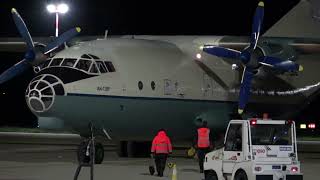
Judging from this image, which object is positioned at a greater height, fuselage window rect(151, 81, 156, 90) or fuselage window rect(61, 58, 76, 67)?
fuselage window rect(61, 58, 76, 67)

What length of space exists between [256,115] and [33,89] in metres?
9.82

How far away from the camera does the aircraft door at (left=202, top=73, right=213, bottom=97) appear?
26.0 m

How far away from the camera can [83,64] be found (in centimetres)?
2297

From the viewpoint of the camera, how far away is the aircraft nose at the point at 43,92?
21.3 m

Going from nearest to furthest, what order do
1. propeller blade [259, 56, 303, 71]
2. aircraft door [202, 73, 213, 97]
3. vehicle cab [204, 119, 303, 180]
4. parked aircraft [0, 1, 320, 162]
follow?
1. vehicle cab [204, 119, 303, 180]
2. parked aircraft [0, 1, 320, 162]
3. propeller blade [259, 56, 303, 71]
4. aircraft door [202, 73, 213, 97]

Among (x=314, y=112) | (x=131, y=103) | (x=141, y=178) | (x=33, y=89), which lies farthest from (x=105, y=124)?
(x=314, y=112)

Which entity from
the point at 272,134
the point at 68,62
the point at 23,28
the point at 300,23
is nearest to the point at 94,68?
the point at 68,62

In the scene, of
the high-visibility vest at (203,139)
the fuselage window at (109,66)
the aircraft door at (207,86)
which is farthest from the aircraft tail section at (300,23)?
the high-visibility vest at (203,139)

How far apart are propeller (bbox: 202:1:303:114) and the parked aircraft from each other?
37 millimetres

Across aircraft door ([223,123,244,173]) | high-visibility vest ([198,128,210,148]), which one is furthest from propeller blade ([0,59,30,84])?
aircraft door ([223,123,244,173])

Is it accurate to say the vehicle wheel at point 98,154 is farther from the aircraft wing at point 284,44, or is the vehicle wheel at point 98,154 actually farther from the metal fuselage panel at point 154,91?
the aircraft wing at point 284,44

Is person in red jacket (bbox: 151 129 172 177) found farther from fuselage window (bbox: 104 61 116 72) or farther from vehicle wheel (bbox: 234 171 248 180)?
vehicle wheel (bbox: 234 171 248 180)

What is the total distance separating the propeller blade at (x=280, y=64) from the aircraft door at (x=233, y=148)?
8615 millimetres

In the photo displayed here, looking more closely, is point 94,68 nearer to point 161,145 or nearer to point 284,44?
point 161,145
